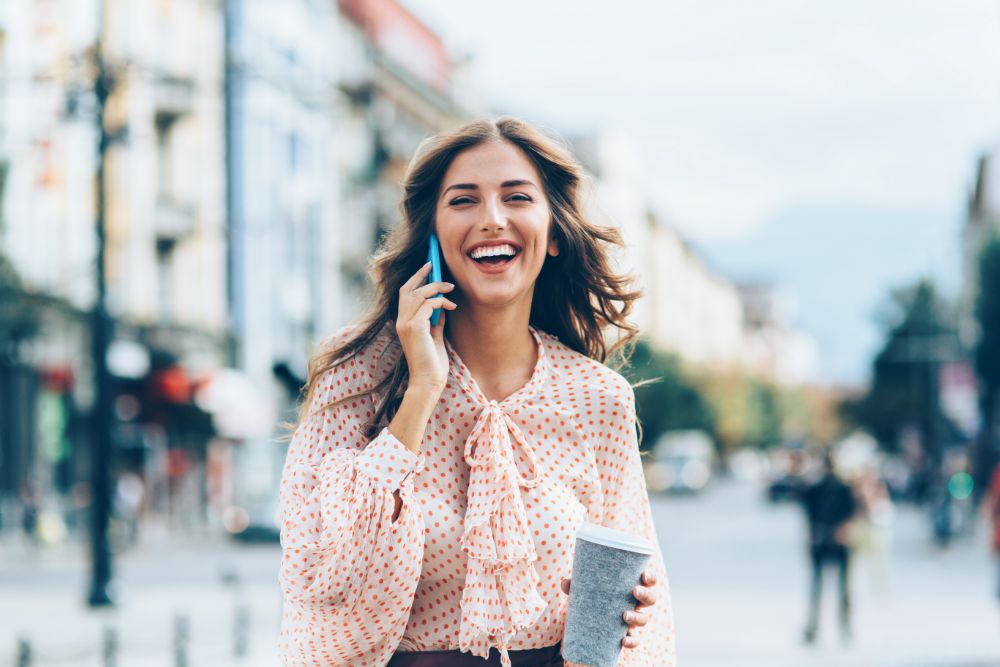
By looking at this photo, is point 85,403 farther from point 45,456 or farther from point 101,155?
point 101,155

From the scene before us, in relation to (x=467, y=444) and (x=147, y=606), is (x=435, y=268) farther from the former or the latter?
(x=147, y=606)

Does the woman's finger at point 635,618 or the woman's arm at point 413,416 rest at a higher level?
the woman's arm at point 413,416

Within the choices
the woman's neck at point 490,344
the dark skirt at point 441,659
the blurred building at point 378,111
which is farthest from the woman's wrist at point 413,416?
the blurred building at point 378,111

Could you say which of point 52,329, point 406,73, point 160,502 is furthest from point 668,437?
point 52,329

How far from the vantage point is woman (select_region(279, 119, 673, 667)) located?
253cm

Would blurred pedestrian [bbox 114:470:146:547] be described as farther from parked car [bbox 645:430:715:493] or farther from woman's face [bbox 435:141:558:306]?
parked car [bbox 645:430:715:493]

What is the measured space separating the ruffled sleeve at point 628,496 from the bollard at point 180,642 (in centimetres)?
805

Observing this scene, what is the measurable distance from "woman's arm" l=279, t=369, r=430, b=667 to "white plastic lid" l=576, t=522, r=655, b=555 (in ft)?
0.92

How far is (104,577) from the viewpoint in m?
16.5

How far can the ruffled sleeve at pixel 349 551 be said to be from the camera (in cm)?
248

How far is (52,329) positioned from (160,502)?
20.6 feet

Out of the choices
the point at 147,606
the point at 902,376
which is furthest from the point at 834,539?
the point at 902,376

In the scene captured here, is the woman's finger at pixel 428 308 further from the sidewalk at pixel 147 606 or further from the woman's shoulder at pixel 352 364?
the sidewalk at pixel 147 606

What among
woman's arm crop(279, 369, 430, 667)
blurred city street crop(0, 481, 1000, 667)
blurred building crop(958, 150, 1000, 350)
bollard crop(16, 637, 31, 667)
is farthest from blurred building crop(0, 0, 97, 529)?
blurred building crop(958, 150, 1000, 350)
